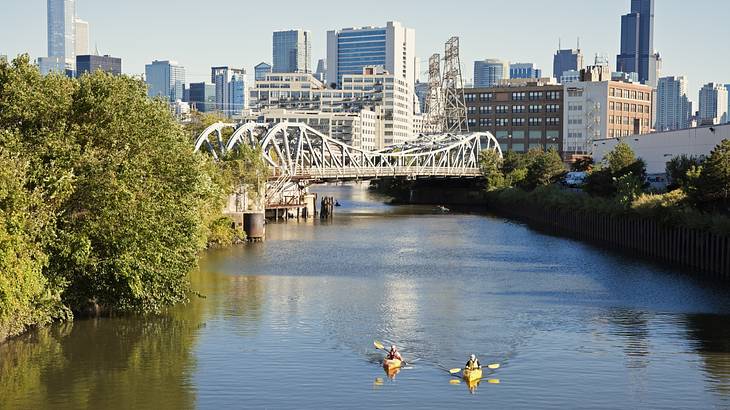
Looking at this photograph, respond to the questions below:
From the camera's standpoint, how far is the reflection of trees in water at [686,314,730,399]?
130 feet

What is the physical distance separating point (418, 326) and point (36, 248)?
17558 millimetres

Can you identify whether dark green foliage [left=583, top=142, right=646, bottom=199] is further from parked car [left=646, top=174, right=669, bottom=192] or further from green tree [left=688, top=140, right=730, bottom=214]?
green tree [left=688, top=140, right=730, bottom=214]

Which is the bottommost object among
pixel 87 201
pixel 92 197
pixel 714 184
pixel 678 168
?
pixel 87 201

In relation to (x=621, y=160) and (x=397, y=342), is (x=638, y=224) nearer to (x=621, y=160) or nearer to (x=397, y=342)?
(x=621, y=160)

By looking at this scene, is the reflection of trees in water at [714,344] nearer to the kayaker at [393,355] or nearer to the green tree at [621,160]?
the kayaker at [393,355]

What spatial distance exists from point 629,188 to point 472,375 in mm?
59470

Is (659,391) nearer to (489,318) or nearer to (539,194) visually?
(489,318)

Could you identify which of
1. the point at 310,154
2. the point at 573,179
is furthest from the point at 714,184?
the point at 310,154

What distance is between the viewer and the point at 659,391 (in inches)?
1505

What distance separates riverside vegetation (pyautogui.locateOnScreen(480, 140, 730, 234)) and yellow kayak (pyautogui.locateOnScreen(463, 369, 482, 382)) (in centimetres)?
3215

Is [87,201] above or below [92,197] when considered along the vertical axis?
below

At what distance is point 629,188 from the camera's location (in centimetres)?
9481

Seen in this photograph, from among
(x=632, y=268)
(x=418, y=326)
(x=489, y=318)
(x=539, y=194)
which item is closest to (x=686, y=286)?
(x=632, y=268)

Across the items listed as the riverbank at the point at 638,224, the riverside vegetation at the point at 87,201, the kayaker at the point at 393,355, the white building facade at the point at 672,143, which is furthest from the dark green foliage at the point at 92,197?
the white building facade at the point at 672,143
